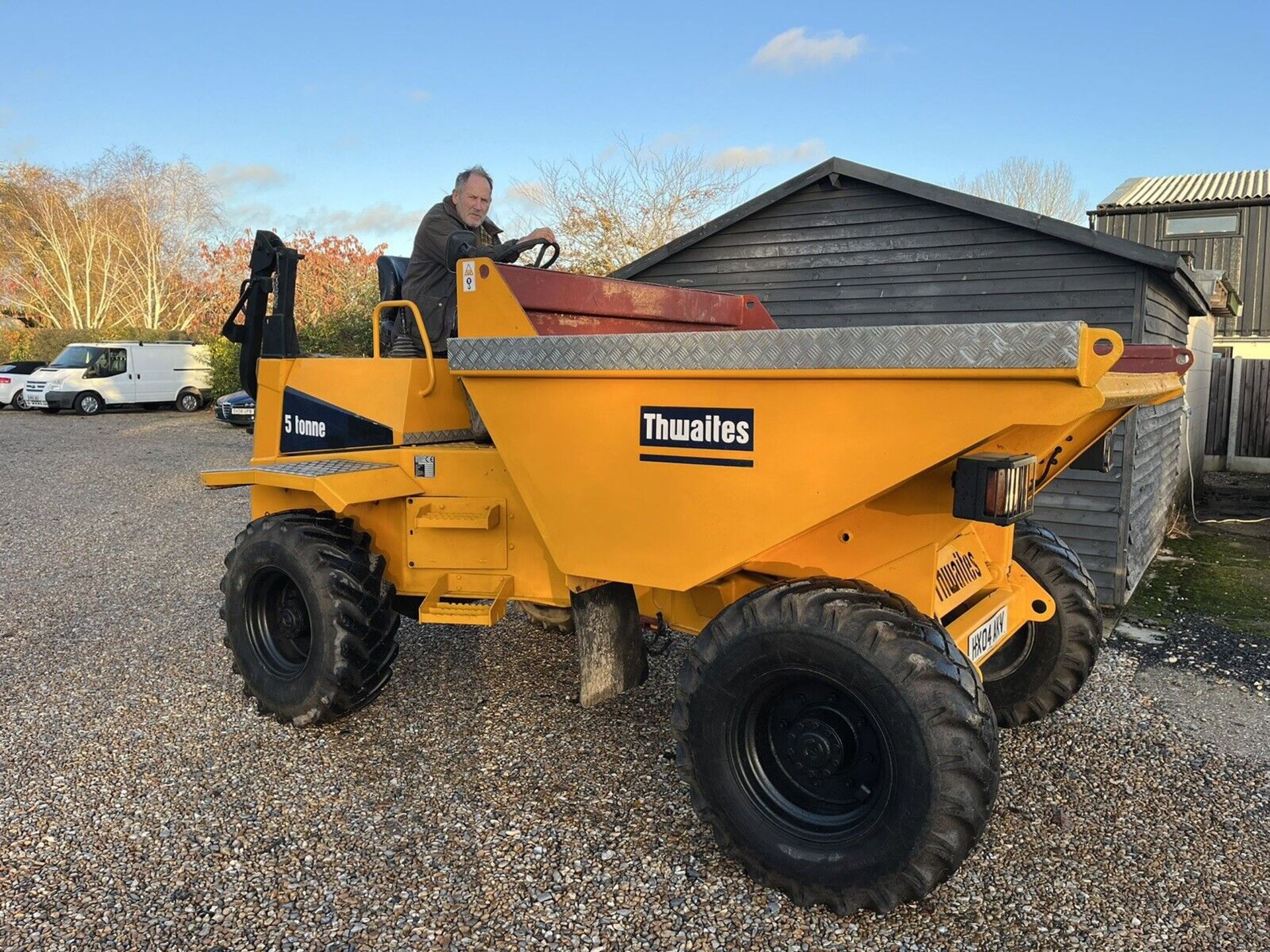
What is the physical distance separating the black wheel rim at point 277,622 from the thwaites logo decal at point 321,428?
67 cm

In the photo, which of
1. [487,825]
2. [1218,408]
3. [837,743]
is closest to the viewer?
[837,743]

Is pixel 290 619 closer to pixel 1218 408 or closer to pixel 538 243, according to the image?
pixel 538 243

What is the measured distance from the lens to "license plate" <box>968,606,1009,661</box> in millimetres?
3182

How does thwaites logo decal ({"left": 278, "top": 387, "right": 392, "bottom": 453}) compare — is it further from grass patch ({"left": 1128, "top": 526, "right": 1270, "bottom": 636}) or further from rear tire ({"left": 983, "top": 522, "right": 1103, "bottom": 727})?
grass patch ({"left": 1128, "top": 526, "right": 1270, "bottom": 636})

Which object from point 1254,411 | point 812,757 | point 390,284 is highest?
point 390,284

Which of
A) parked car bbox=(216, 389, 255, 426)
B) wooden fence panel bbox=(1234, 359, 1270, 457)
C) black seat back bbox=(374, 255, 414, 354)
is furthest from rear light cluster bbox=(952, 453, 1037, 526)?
parked car bbox=(216, 389, 255, 426)

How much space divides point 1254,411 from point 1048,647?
12.7 m

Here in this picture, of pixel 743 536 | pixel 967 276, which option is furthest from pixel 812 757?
pixel 967 276

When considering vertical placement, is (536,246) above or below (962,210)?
below

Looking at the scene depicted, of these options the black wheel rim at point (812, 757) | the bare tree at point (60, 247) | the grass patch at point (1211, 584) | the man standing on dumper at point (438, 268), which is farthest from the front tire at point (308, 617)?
the bare tree at point (60, 247)

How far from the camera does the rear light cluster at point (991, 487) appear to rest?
2473 mm

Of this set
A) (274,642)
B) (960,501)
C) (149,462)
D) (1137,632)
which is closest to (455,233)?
(274,642)

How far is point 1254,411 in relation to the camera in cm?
1384

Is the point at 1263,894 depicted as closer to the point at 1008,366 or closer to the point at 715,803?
the point at 715,803
